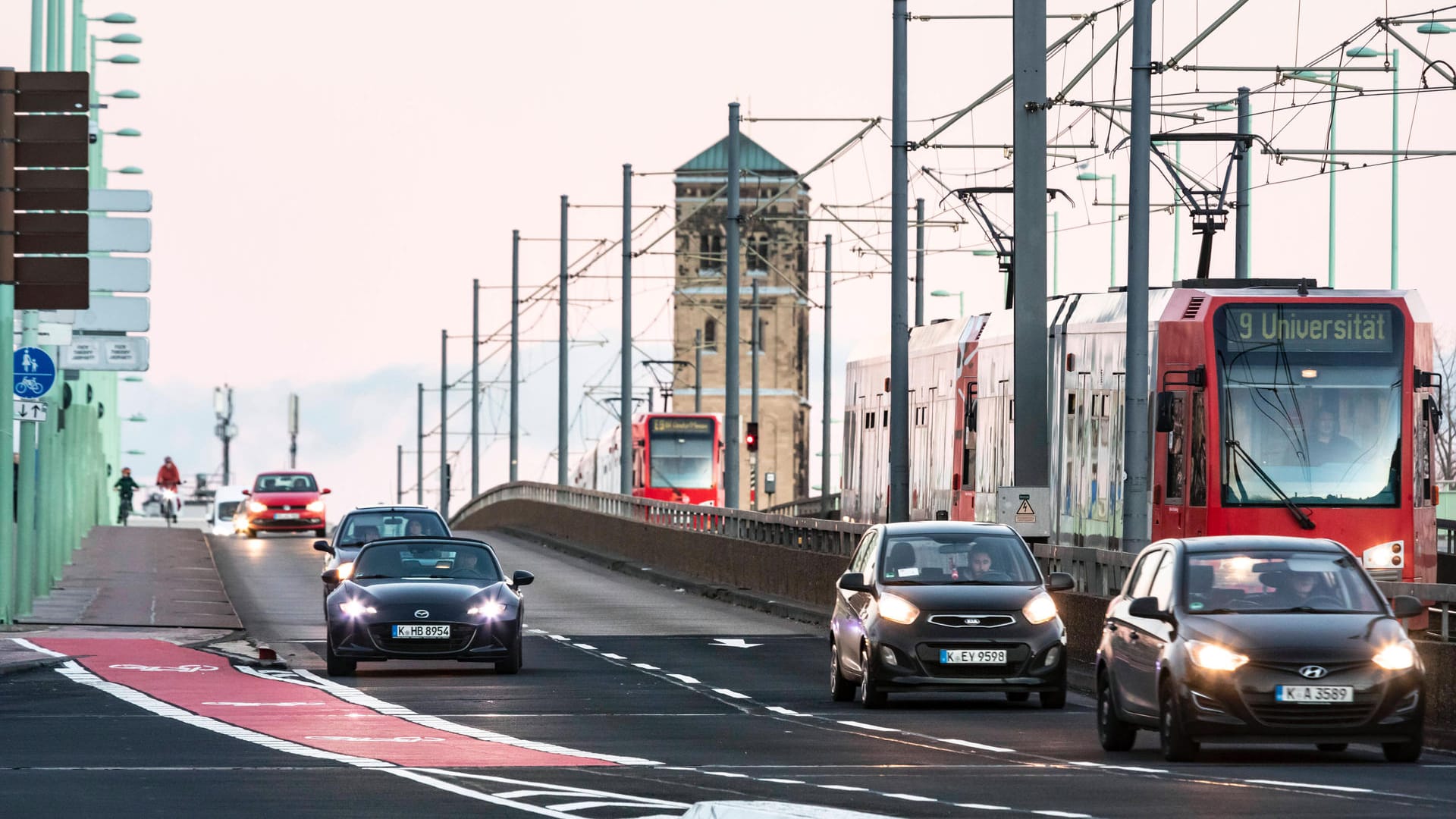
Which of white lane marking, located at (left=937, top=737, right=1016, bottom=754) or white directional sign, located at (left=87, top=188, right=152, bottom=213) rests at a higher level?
white directional sign, located at (left=87, top=188, right=152, bottom=213)

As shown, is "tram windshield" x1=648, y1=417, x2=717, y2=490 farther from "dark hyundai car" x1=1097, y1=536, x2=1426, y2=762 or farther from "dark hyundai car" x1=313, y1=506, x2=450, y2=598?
"dark hyundai car" x1=1097, y1=536, x2=1426, y2=762

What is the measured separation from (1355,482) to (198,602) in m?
17.7

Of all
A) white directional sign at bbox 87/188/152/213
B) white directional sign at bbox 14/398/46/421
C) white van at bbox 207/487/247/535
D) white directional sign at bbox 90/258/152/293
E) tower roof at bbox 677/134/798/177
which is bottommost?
white van at bbox 207/487/247/535

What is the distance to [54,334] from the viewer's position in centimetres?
3862

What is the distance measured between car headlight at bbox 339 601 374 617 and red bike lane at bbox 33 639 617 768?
1028 mm

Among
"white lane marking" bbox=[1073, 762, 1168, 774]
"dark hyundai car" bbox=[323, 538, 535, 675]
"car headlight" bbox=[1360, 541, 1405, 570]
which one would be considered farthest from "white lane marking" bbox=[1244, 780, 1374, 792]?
"car headlight" bbox=[1360, 541, 1405, 570]

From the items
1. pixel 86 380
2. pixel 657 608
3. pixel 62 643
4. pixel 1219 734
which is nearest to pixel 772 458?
pixel 86 380

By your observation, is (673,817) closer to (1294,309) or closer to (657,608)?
(1294,309)

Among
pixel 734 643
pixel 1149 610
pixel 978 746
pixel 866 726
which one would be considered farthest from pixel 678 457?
pixel 1149 610

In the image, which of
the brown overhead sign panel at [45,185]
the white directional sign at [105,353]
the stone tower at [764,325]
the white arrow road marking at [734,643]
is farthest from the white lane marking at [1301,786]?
the stone tower at [764,325]

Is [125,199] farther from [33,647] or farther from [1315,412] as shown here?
[1315,412]

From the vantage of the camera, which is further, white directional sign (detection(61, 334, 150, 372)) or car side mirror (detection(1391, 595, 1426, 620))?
white directional sign (detection(61, 334, 150, 372))

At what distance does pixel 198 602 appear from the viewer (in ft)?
127

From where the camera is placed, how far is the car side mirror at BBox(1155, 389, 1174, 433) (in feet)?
90.9
